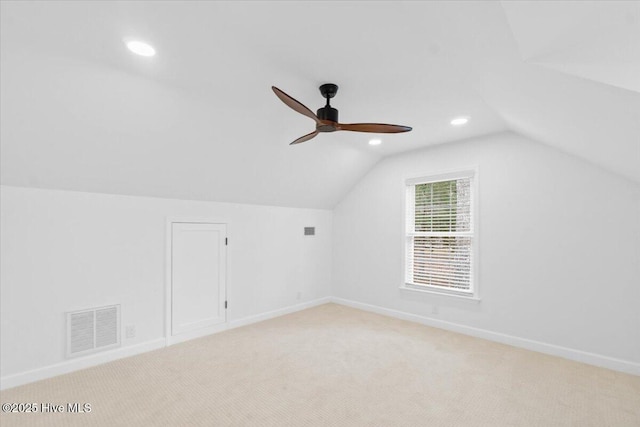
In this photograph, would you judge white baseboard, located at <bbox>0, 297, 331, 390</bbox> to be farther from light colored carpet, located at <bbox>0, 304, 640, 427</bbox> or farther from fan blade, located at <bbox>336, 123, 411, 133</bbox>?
fan blade, located at <bbox>336, 123, 411, 133</bbox>

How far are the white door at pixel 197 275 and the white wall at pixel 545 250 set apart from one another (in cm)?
266

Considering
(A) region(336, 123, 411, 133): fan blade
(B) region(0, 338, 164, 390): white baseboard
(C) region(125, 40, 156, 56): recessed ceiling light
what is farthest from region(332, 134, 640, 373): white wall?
(C) region(125, 40, 156, 56): recessed ceiling light

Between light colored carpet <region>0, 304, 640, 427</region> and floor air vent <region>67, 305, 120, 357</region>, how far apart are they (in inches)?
8.6

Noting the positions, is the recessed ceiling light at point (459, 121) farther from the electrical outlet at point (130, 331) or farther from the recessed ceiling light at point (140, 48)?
the electrical outlet at point (130, 331)

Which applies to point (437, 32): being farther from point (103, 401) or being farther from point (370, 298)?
point (370, 298)

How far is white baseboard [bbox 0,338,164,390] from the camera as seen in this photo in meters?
2.62

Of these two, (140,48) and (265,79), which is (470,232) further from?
(140,48)

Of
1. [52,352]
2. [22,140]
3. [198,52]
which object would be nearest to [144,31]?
[198,52]

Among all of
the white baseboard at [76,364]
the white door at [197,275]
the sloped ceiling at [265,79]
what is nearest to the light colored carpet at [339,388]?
the white baseboard at [76,364]

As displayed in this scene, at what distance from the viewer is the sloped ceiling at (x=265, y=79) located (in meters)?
1.47

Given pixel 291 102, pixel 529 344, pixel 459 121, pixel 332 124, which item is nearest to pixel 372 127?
pixel 332 124

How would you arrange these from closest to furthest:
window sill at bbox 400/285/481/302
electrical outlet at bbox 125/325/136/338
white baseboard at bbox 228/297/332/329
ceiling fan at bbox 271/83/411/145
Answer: ceiling fan at bbox 271/83/411/145, electrical outlet at bbox 125/325/136/338, window sill at bbox 400/285/481/302, white baseboard at bbox 228/297/332/329

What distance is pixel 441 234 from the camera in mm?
4355

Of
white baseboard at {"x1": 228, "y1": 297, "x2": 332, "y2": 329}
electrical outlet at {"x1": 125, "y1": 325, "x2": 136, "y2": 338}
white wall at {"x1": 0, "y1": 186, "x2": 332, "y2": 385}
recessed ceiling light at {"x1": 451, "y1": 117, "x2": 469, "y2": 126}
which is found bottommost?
white baseboard at {"x1": 228, "y1": 297, "x2": 332, "y2": 329}
